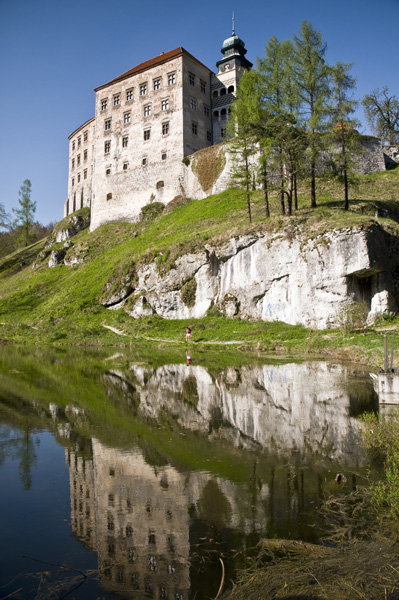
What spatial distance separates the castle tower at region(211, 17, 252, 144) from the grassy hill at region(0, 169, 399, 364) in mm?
16061

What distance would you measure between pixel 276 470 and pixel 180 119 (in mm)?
57397

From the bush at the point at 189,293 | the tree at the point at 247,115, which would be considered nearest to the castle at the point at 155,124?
the tree at the point at 247,115

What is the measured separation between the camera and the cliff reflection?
17.9ft

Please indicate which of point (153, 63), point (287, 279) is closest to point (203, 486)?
point (287, 279)

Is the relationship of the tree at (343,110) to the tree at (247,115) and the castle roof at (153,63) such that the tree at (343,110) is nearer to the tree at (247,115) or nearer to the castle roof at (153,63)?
the tree at (247,115)

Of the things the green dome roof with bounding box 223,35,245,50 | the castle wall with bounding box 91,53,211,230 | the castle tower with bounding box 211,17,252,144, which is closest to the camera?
the castle wall with bounding box 91,53,211,230

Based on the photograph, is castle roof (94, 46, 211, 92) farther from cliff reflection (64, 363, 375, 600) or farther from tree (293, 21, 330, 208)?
cliff reflection (64, 363, 375, 600)

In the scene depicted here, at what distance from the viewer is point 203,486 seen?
294 inches

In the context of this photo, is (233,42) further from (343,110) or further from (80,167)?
(343,110)

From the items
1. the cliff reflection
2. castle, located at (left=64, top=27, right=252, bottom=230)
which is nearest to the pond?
the cliff reflection

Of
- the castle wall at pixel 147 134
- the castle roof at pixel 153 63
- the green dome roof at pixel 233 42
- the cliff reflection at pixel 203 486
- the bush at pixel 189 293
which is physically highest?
the green dome roof at pixel 233 42

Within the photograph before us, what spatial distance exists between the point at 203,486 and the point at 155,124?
6045 cm

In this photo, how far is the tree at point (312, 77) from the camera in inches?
1251

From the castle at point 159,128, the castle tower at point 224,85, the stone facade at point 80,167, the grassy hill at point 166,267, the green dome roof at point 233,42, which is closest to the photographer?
the grassy hill at point 166,267
